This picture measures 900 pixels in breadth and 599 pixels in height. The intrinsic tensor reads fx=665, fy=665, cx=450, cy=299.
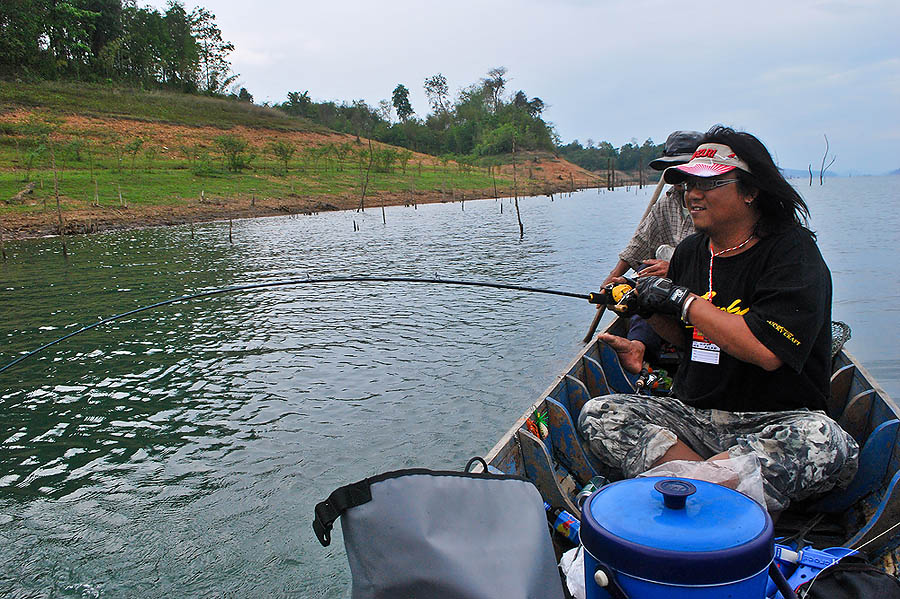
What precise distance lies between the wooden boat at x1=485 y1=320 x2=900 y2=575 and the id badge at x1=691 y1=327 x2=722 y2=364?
80 centimetres

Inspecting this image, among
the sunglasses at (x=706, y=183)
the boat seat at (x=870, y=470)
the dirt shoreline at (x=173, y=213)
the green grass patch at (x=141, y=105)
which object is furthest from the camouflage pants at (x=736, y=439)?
the green grass patch at (x=141, y=105)

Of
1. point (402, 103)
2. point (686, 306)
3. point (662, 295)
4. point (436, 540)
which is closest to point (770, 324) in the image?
point (686, 306)

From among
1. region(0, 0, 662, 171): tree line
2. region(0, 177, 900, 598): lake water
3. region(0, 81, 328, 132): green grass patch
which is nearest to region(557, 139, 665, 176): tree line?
region(0, 0, 662, 171): tree line

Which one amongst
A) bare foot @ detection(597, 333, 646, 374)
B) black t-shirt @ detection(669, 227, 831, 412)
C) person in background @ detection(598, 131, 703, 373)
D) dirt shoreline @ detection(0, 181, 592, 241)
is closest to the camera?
black t-shirt @ detection(669, 227, 831, 412)

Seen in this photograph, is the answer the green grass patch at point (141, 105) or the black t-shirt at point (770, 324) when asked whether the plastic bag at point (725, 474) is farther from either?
the green grass patch at point (141, 105)

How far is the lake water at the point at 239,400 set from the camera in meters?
5.21

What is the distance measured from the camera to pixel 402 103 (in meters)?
111

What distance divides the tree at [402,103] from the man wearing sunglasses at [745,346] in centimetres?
11084

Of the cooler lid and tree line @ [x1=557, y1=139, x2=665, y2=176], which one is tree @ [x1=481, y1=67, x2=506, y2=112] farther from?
the cooler lid

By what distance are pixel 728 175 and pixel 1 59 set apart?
69.4 m

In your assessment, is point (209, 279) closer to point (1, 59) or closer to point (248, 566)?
point (248, 566)

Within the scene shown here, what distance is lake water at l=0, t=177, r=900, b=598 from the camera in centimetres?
521

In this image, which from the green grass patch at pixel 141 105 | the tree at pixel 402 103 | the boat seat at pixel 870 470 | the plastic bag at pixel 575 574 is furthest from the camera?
the tree at pixel 402 103

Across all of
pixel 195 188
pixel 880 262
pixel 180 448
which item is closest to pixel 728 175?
pixel 180 448
